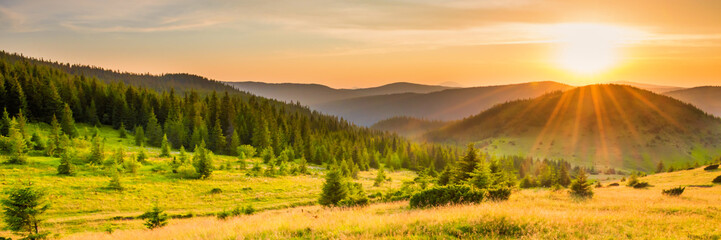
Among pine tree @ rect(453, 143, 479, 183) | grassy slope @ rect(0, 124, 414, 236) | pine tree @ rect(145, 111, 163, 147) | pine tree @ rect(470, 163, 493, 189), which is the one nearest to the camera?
pine tree @ rect(470, 163, 493, 189)

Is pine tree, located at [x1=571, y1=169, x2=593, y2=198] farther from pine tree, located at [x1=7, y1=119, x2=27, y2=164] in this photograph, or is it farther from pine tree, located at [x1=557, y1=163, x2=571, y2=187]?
pine tree, located at [x1=7, y1=119, x2=27, y2=164]

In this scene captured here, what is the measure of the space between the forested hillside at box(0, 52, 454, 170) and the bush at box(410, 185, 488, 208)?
246ft

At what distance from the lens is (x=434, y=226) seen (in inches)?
412

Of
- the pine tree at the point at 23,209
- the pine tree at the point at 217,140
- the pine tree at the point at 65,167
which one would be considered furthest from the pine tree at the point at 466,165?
the pine tree at the point at 217,140

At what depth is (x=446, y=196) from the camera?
1777cm

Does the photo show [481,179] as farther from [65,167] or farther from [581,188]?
[65,167]

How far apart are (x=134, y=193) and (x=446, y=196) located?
47955 millimetres

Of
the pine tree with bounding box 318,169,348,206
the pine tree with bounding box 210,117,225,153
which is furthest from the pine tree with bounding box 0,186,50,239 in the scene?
the pine tree with bounding box 210,117,225,153

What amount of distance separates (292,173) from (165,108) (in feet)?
227

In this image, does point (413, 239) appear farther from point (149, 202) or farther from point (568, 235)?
point (149, 202)

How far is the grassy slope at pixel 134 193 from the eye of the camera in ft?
121

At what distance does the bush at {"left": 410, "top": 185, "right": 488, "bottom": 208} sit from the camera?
17531 mm

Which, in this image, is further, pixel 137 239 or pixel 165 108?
pixel 165 108

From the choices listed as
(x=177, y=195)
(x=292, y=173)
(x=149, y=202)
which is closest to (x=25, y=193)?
(x=149, y=202)
